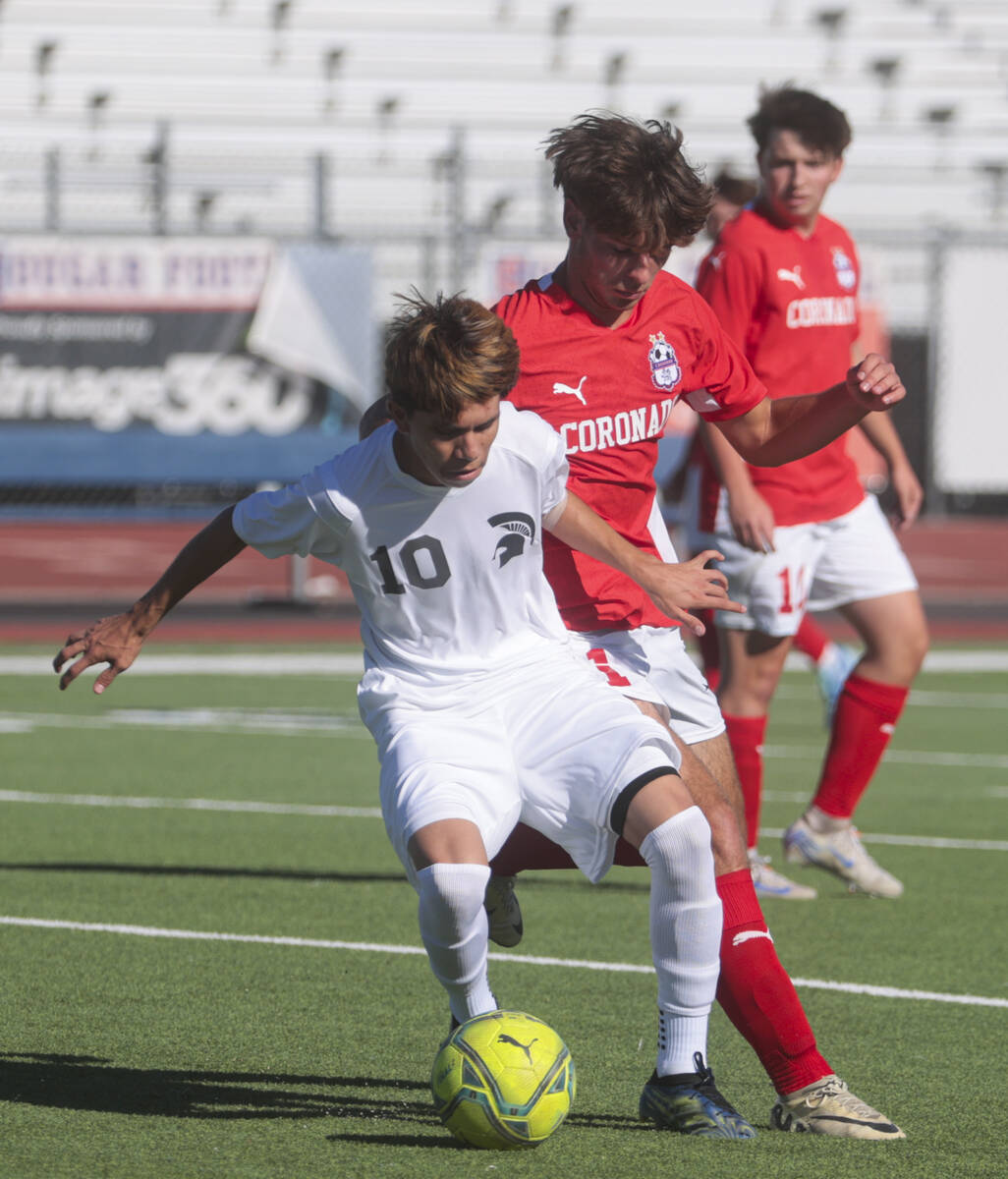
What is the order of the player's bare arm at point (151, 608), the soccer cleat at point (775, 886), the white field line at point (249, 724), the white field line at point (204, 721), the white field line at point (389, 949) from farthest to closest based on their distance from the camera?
the white field line at point (204, 721) → the white field line at point (249, 724) → the soccer cleat at point (775, 886) → the white field line at point (389, 949) → the player's bare arm at point (151, 608)

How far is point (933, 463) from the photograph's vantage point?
67.8ft

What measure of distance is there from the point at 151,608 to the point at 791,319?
10.1ft

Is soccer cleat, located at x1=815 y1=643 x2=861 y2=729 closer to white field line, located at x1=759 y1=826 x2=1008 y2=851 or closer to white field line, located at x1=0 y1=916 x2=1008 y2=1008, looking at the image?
white field line, located at x1=759 y1=826 x2=1008 y2=851

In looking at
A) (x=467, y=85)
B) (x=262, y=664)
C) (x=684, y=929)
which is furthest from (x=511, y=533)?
(x=467, y=85)

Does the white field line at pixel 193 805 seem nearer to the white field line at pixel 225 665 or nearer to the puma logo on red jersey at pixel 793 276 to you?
the puma logo on red jersey at pixel 793 276

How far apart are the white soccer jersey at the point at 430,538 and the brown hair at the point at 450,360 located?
0.18m

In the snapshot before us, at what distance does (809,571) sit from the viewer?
264 inches

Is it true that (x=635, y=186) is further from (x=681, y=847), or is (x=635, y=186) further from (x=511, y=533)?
(x=681, y=847)

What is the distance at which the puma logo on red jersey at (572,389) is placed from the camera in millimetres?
4477

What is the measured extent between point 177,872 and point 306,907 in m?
0.81

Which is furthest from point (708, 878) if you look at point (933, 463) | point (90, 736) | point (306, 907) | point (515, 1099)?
point (933, 463)

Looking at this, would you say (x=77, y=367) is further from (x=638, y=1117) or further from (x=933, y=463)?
(x=638, y=1117)

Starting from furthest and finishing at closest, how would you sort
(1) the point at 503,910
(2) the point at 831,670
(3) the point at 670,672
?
(2) the point at 831,670 < (1) the point at 503,910 < (3) the point at 670,672

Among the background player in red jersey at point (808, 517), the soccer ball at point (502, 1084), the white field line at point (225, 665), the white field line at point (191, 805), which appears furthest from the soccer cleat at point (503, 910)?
the white field line at point (225, 665)
